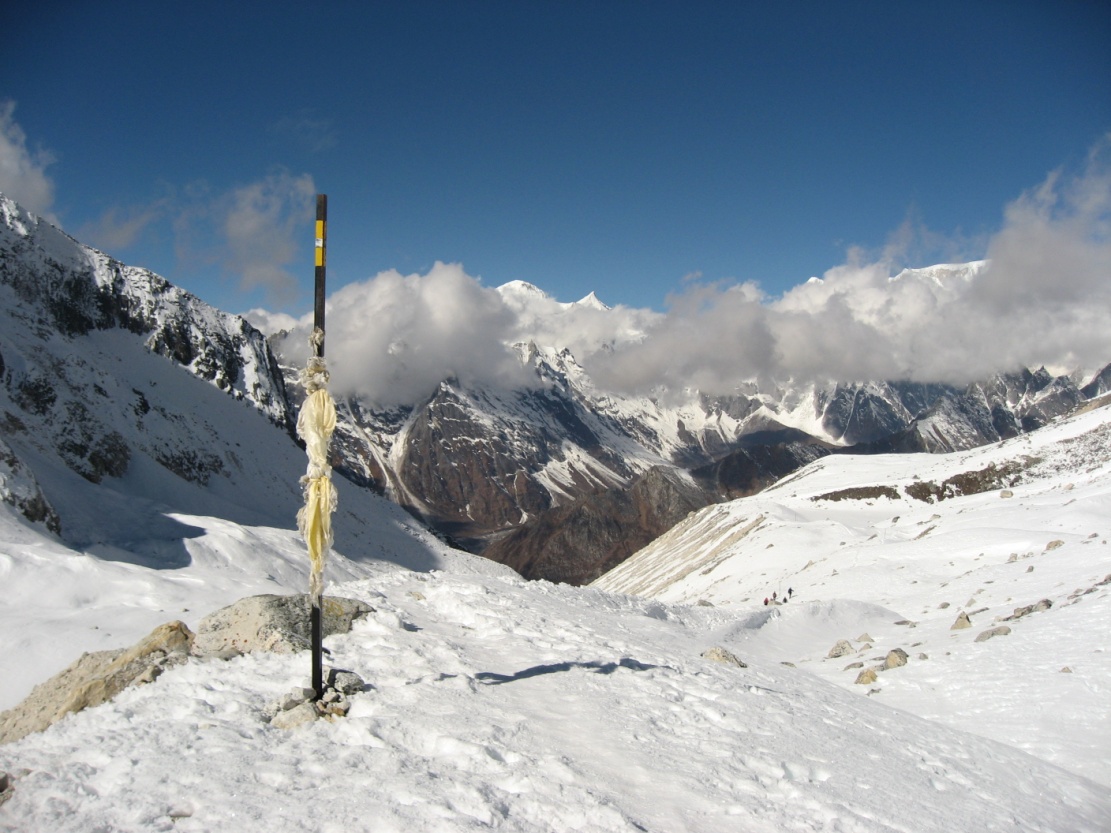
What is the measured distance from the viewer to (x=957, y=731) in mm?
12344

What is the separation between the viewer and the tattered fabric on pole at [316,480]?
9.20 m

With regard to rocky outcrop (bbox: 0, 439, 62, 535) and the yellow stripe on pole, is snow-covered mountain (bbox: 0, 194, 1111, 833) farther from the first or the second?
the yellow stripe on pole

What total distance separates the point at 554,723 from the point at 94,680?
18.8ft

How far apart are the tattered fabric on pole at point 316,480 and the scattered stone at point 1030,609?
20.1m

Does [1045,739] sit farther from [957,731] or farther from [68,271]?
[68,271]

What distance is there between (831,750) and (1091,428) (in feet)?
380

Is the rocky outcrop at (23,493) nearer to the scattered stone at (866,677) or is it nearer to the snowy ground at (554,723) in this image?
the snowy ground at (554,723)

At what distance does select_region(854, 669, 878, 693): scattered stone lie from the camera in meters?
17.6

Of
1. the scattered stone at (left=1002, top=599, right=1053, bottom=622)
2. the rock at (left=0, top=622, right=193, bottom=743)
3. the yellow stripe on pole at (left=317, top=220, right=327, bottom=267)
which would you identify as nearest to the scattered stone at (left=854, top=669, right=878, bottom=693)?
the scattered stone at (left=1002, top=599, right=1053, bottom=622)

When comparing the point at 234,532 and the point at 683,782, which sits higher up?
the point at 234,532

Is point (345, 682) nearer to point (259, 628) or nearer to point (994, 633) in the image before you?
point (259, 628)

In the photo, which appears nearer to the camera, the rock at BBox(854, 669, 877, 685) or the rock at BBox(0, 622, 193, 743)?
the rock at BBox(0, 622, 193, 743)

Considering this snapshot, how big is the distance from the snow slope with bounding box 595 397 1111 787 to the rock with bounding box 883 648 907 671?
0.33 meters

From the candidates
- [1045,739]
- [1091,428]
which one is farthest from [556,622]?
[1091,428]
